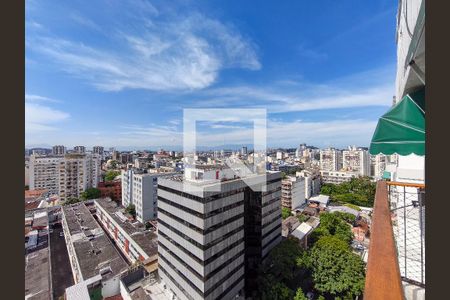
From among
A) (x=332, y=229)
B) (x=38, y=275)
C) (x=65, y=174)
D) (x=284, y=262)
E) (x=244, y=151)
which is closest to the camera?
(x=284, y=262)

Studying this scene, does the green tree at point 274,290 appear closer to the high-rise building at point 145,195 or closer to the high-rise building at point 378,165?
the high-rise building at point 145,195

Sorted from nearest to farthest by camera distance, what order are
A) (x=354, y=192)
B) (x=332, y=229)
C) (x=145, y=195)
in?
(x=332, y=229) < (x=145, y=195) < (x=354, y=192)

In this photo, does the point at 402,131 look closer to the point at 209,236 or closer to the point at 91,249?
the point at 209,236

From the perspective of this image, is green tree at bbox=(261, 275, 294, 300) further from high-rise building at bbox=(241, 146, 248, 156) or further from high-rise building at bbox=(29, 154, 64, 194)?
high-rise building at bbox=(29, 154, 64, 194)

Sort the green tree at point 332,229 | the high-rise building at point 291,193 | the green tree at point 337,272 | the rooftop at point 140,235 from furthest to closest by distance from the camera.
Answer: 1. the high-rise building at point 291,193
2. the green tree at point 332,229
3. the rooftop at point 140,235
4. the green tree at point 337,272

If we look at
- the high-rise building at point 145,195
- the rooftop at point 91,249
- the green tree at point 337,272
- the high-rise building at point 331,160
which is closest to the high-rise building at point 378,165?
the high-rise building at point 331,160

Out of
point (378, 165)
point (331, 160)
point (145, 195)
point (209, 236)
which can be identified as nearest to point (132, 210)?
point (145, 195)
